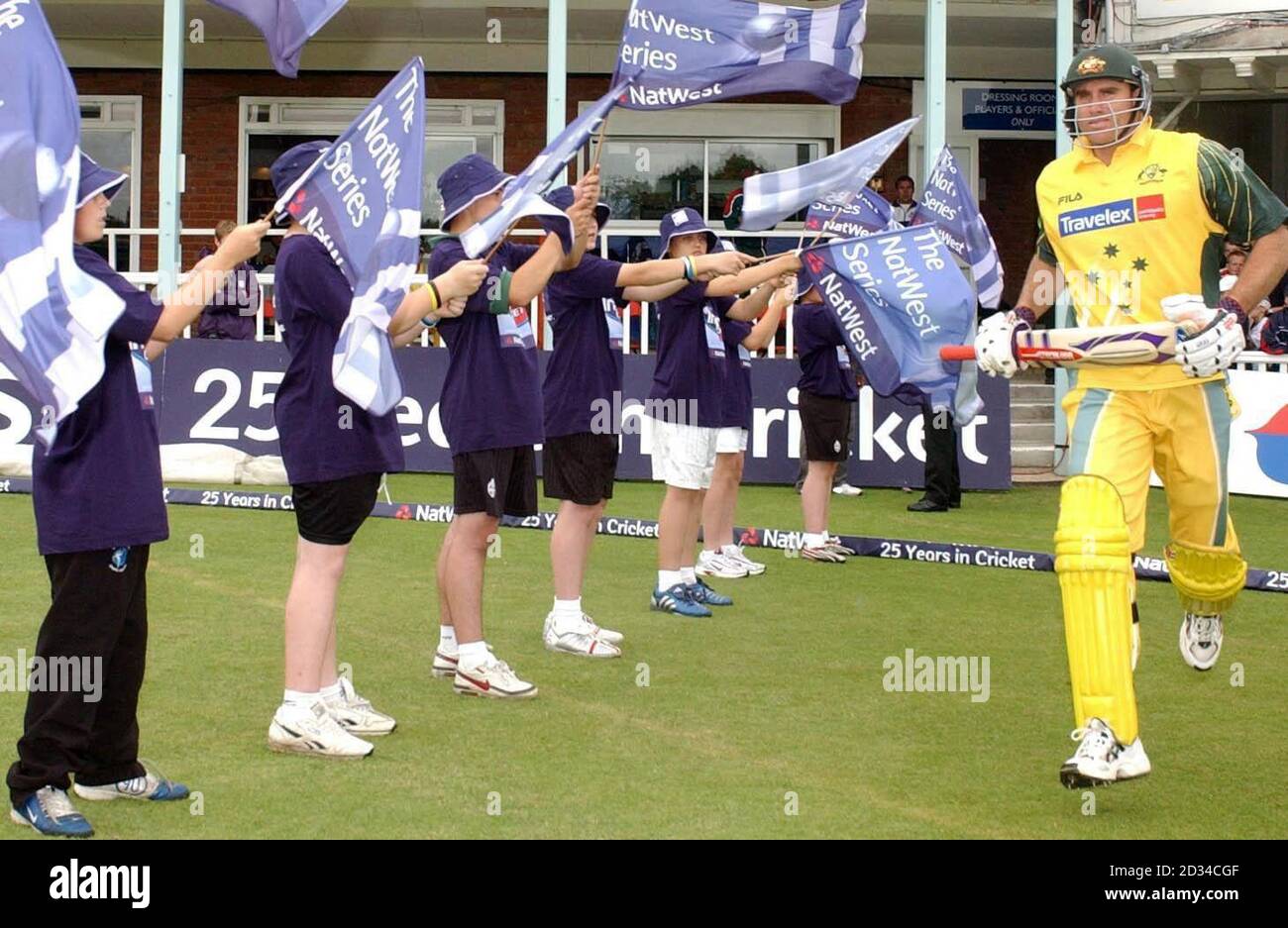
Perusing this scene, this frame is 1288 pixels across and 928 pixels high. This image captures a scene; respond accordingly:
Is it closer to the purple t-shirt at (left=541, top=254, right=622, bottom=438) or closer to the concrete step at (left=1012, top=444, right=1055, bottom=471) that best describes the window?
the concrete step at (left=1012, top=444, right=1055, bottom=471)

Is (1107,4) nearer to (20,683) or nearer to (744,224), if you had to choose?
(744,224)

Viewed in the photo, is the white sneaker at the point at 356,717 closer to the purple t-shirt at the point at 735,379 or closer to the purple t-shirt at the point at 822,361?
the purple t-shirt at the point at 735,379

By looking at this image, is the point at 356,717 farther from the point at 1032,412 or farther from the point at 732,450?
the point at 1032,412

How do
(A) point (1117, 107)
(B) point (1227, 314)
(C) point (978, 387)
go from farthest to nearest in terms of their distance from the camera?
(C) point (978, 387) < (A) point (1117, 107) < (B) point (1227, 314)

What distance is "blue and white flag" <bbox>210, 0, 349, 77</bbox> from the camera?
5.87 m

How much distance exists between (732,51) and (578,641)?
2880 millimetres

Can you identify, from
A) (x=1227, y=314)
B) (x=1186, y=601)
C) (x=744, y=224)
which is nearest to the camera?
(x=1227, y=314)

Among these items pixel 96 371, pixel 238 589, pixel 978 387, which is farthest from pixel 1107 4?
pixel 96 371

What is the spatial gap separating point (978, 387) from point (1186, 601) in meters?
9.22

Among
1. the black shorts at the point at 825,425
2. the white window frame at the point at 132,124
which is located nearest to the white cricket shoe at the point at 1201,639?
the black shorts at the point at 825,425

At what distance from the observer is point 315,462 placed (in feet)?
20.1

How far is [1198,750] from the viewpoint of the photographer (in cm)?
640

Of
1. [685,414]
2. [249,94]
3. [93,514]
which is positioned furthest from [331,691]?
[249,94]

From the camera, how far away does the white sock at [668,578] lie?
9430 mm
